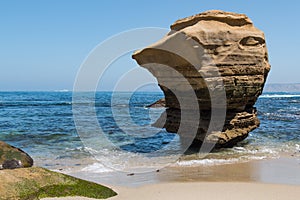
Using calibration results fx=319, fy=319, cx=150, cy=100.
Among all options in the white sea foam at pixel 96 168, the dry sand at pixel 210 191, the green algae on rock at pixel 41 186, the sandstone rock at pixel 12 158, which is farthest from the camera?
the white sea foam at pixel 96 168

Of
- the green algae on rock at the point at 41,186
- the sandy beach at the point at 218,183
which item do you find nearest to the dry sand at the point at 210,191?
the sandy beach at the point at 218,183

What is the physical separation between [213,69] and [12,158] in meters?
A: 6.66

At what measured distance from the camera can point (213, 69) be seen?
420 inches

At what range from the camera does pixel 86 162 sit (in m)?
10.6

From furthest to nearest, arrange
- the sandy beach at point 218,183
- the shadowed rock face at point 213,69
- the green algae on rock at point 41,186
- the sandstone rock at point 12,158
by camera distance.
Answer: the shadowed rock face at point 213,69
the sandstone rock at point 12,158
the sandy beach at point 218,183
the green algae on rock at point 41,186

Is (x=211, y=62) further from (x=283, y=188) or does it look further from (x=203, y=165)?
(x=283, y=188)

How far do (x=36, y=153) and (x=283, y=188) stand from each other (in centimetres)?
884

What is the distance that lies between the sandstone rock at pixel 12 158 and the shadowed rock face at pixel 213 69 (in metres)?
5.85

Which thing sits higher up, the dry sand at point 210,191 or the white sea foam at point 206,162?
the dry sand at point 210,191

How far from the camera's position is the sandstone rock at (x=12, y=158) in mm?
7898

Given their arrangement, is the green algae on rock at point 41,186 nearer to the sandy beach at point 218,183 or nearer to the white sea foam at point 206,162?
the sandy beach at point 218,183

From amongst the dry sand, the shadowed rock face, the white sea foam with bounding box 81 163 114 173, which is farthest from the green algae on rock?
the shadowed rock face

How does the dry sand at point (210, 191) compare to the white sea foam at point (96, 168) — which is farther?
the white sea foam at point (96, 168)

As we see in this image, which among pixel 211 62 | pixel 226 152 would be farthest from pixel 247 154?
pixel 211 62
